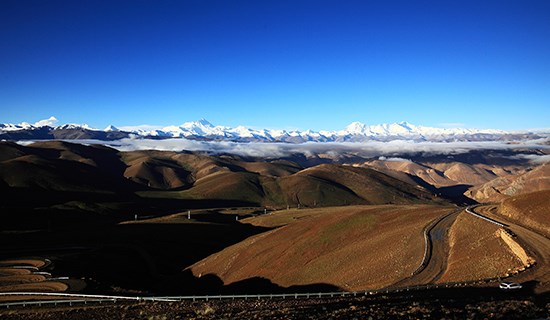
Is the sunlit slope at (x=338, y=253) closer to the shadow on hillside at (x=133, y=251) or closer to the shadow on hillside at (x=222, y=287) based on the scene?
the shadow on hillside at (x=222, y=287)

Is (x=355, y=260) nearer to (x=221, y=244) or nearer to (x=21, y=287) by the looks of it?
(x=21, y=287)

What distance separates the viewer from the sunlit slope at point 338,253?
53500 mm

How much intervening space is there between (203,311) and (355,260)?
3651 centimetres

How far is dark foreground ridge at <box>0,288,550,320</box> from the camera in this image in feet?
78.6

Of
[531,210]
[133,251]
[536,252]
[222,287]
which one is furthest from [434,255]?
[133,251]

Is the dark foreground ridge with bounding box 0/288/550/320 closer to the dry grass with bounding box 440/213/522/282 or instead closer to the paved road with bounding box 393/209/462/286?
the dry grass with bounding box 440/213/522/282

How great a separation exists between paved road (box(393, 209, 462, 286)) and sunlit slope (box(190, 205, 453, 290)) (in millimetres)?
1244

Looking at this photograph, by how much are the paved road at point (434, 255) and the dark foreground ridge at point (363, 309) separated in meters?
8.88

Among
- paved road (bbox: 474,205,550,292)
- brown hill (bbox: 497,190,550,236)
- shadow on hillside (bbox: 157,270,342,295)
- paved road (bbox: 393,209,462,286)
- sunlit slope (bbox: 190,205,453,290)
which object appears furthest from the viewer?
brown hill (bbox: 497,190,550,236)

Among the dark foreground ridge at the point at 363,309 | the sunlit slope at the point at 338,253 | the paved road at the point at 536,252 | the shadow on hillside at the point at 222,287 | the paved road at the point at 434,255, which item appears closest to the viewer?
the dark foreground ridge at the point at 363,309

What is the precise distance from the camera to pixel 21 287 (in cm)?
4994

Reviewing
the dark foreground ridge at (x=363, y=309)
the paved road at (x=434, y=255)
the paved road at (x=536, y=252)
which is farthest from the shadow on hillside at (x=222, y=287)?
the paved road at (x=536, y=252)

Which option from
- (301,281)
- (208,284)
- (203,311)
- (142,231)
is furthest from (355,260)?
(142,231)

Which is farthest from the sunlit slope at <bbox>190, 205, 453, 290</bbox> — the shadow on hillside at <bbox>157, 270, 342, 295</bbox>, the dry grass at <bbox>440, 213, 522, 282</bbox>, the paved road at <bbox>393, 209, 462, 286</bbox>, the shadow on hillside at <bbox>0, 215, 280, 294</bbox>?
the shadow on hillside at <bbox>0, 215, 280, 294</bbox>
